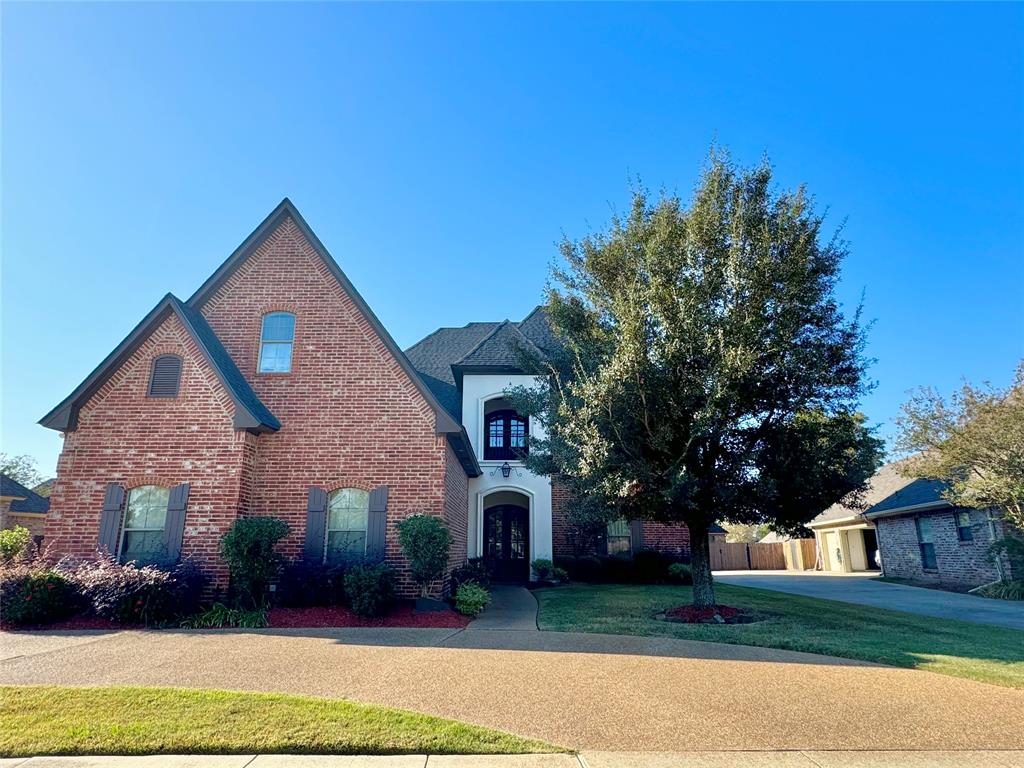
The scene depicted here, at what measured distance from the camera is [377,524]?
40.1ft

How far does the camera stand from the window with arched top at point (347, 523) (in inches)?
482

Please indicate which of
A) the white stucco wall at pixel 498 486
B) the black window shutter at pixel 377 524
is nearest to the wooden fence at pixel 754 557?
the white stucco wall at pixel 498 486

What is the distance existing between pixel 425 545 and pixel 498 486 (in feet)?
24.2

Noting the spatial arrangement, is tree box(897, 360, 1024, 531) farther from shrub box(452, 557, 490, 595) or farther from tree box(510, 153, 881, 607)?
shrub box(452, 557, 490, 595)

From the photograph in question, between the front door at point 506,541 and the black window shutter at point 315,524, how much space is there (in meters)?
7.77

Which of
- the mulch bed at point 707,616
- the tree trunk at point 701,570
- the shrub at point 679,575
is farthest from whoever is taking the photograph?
the shrub at point 679,575

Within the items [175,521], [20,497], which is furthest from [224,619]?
[20,497]

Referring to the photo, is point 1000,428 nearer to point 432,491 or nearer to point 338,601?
point 432,491

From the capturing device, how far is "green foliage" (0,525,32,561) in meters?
11.3

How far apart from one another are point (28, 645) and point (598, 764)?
8.50m

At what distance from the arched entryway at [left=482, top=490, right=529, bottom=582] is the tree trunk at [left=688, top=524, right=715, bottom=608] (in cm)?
774

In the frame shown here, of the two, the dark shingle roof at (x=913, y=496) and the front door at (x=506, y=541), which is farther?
the dark shingle roof at (x=913, y=496)

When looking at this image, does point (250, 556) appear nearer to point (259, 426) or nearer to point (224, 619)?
point (224, 619)

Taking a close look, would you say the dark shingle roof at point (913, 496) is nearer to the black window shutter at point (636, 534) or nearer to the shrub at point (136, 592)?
the black window shutter at point (636, 534)
